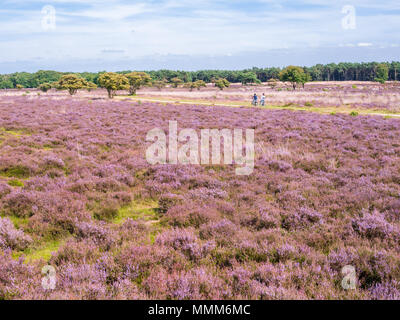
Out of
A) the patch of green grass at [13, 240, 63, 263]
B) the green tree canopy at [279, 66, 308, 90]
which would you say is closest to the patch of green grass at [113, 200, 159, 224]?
the patch of green grass at [13, 240, 63, 263]

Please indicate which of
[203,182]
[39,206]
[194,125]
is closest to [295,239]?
[203,182]

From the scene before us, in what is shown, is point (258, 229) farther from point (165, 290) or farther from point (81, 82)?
point (81, 82)

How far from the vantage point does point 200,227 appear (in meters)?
5.95

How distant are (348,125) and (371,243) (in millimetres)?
17103

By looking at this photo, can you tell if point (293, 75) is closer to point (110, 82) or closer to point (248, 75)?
point (248, 75)

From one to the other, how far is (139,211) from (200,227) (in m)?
2.18

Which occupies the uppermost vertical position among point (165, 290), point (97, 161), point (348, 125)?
point (348, 125)

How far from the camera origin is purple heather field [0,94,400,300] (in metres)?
4.03

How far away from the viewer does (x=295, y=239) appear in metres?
5.48

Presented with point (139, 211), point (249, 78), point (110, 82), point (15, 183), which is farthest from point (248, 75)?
point (139, 211)

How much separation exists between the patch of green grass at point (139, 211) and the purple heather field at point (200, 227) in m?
0.05

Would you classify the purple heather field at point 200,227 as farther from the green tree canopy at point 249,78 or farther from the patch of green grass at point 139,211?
the green tree canopy at point 249,78

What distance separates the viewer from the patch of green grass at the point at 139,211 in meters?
6.91

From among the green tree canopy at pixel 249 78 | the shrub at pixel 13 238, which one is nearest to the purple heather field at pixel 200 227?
the shrub at pixel 13 238
